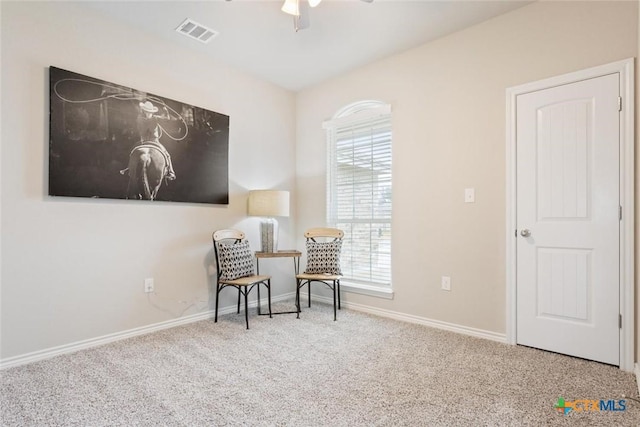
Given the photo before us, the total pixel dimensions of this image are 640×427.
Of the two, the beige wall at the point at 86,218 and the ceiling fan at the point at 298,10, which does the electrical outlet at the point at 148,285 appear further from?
the ceiling fan at the point at 298,10

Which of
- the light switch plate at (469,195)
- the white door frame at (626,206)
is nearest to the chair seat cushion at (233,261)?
the light switch plate at (469,195)

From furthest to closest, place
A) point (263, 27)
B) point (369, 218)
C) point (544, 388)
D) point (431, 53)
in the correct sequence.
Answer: point (369, 218) < point (431, 53) < point (263, 27) < point (544, 388)

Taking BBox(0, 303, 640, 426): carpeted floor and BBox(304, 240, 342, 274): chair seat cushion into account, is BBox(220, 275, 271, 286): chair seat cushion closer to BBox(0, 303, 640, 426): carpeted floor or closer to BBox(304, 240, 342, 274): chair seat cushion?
BBox(0, 303, 640, 426): carpeted floor

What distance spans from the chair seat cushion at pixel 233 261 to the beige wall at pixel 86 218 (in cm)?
30

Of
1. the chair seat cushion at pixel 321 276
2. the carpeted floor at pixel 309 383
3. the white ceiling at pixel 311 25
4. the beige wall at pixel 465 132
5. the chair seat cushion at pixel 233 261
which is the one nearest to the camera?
the carpeted floor at pixel 309 383

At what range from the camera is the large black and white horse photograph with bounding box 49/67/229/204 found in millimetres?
2453

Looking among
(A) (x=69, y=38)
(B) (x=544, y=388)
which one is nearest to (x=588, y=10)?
(B) (x=544, y=388)

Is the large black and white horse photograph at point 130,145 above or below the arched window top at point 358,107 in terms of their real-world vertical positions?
below

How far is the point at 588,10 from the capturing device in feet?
7.63

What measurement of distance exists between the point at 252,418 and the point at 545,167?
2.60m

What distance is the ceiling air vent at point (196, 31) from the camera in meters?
2.81

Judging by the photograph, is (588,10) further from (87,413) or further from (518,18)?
(87,413)

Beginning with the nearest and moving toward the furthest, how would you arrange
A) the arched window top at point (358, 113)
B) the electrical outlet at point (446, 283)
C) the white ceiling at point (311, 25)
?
1. the white ceiling at point (311, 25)
2. the electrical outlet at point (446, 283)
3. the arched window top at point (358, 113)

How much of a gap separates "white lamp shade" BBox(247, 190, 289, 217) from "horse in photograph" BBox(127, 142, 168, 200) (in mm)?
908
